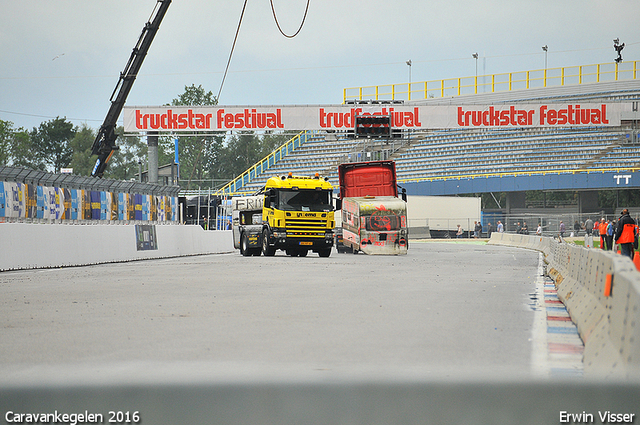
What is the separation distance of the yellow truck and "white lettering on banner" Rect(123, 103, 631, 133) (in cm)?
1989

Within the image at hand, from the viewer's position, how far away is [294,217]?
94.8 ft

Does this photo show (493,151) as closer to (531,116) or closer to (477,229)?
(477,229)

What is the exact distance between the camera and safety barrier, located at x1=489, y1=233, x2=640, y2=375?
462cm

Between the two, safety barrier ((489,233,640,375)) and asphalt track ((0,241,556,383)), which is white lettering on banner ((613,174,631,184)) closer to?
asphalt track ((0,241,556,383))

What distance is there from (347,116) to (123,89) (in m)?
13.8

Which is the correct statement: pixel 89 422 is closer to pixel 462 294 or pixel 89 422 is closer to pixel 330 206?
pixel 462 294

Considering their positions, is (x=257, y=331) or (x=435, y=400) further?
(x=257, y=331)

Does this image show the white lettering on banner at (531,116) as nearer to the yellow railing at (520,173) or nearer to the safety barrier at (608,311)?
the yellow railing at (520,173)

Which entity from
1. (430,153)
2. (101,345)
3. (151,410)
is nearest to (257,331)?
(101,345)

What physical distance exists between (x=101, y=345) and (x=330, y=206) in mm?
22664

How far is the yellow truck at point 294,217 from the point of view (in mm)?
28859

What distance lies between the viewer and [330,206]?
97.2 ft

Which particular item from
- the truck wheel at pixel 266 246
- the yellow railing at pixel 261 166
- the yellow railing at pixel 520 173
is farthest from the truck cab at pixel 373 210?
the yellow railing at pixel 261 166

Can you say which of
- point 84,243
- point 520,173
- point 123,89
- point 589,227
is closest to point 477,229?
point 520,173
